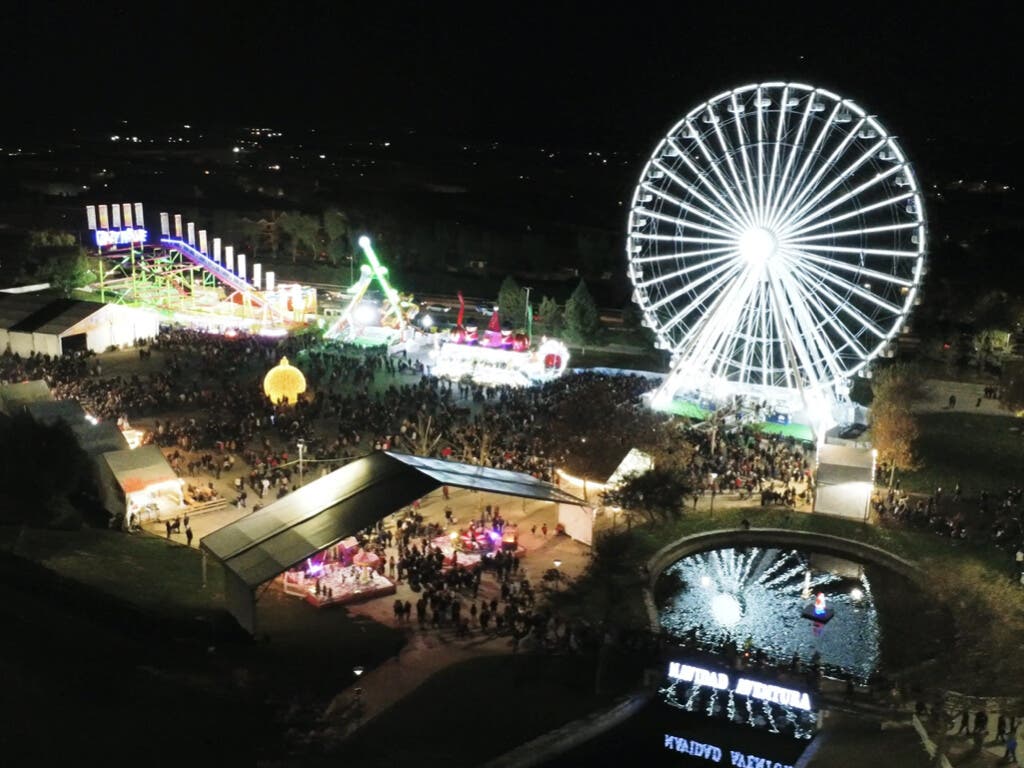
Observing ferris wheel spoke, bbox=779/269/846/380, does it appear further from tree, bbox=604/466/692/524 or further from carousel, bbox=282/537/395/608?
carousel, bbox=282/537/395/608

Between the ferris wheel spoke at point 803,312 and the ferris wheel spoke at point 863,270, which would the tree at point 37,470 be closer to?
the ferris wheel spoke at point 803,312

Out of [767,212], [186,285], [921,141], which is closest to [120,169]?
[186,285]

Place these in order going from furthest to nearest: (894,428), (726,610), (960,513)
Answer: (894,428), (960,513), (726,610)

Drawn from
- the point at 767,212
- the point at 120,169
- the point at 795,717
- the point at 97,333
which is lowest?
the point at 795,717

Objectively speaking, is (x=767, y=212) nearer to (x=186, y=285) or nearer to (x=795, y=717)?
(x=795, y=717)

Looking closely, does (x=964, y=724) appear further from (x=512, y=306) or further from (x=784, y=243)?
(x=512, y=306)

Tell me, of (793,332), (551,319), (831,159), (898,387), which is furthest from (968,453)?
(551,319)

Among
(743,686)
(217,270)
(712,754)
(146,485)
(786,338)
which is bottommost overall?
(712,754)

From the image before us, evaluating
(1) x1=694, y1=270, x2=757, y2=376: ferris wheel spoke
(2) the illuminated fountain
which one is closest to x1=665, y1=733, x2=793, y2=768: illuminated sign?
(2) the illuminated fountain
